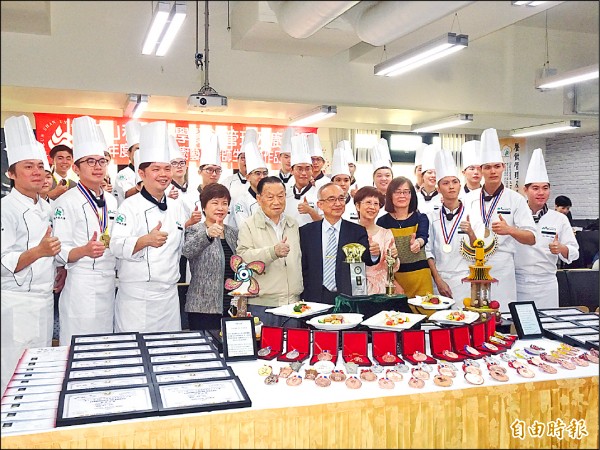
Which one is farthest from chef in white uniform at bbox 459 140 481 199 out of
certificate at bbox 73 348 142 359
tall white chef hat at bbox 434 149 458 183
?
certificate at bbox 73 348 142 359

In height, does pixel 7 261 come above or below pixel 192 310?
above

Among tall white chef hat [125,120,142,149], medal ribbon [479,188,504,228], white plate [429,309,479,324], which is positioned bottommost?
white plate [429,309,479,324]

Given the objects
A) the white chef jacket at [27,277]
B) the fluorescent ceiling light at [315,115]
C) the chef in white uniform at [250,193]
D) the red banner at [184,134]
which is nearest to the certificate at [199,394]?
the white chef jacket at [27,277]

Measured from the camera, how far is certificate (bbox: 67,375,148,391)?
5.03 feet

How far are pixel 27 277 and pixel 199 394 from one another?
3.98 ft

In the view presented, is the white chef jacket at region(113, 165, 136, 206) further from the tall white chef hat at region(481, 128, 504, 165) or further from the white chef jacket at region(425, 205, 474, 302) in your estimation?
the tall white chef hat at region(481, 128, 504, 165)

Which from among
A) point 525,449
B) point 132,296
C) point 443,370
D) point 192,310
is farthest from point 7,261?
point 525,449

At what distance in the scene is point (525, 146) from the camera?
5.35 meters

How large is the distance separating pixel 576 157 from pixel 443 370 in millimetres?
5250

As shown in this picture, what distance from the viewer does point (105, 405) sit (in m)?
1.42

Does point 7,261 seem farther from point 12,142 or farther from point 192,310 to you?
point 192,310

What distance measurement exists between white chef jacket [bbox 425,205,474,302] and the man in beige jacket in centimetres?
97

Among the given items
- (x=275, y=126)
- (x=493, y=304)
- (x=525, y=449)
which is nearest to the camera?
Answer: (x=525, y=449)

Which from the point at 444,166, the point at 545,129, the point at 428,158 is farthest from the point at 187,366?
the point at 545,129
